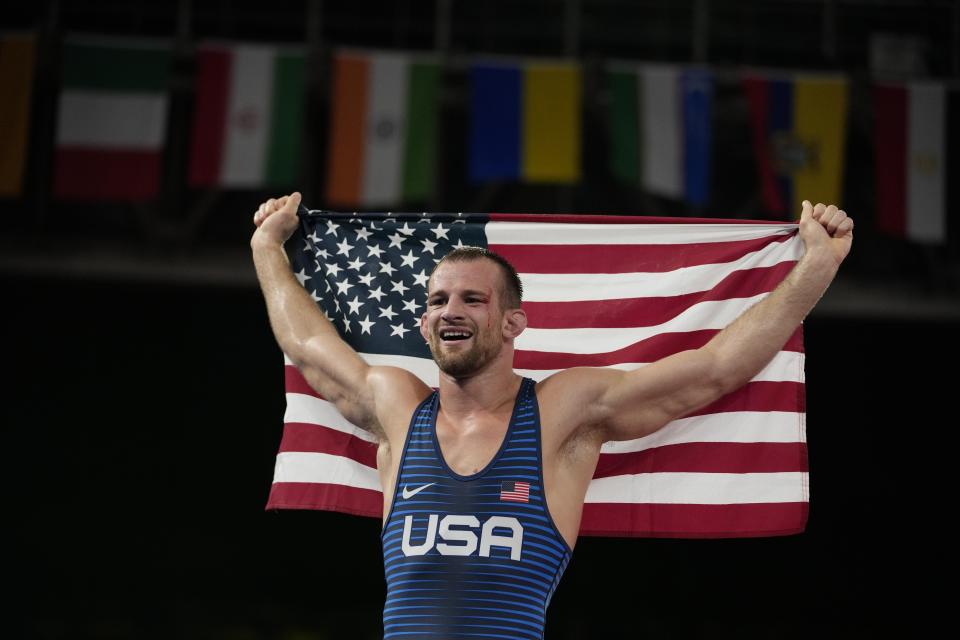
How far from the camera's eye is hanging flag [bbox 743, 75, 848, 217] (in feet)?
29.5

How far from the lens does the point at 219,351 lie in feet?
37.2

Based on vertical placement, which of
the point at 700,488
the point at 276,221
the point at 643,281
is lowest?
the point at 700,488

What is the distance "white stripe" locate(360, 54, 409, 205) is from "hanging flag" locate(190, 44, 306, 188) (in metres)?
0.60

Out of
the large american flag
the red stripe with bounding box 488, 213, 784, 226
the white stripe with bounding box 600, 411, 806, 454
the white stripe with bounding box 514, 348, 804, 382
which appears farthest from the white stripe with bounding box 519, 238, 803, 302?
the white stripe with bounding box 600, 411, 806, 454

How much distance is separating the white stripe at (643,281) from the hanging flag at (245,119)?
5.31 metres

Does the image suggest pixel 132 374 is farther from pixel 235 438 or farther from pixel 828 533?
pixel 828 533

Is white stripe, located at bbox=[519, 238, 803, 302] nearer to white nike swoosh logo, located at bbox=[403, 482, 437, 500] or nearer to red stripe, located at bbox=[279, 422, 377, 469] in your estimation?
red stripe, located at bbox=[279, 422, 377, 469]

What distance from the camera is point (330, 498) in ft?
12.8

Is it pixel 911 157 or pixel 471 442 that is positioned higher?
pixel 911 157

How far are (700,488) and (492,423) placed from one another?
0.84 meters

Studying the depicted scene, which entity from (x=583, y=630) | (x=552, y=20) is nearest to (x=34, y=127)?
(x=552, y=20)

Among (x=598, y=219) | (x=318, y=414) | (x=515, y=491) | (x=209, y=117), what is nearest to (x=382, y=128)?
(x=209, y=117)

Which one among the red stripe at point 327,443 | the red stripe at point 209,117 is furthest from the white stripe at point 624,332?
the red stripe at point 209,117

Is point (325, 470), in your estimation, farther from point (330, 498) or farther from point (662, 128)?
point (662, 128)
